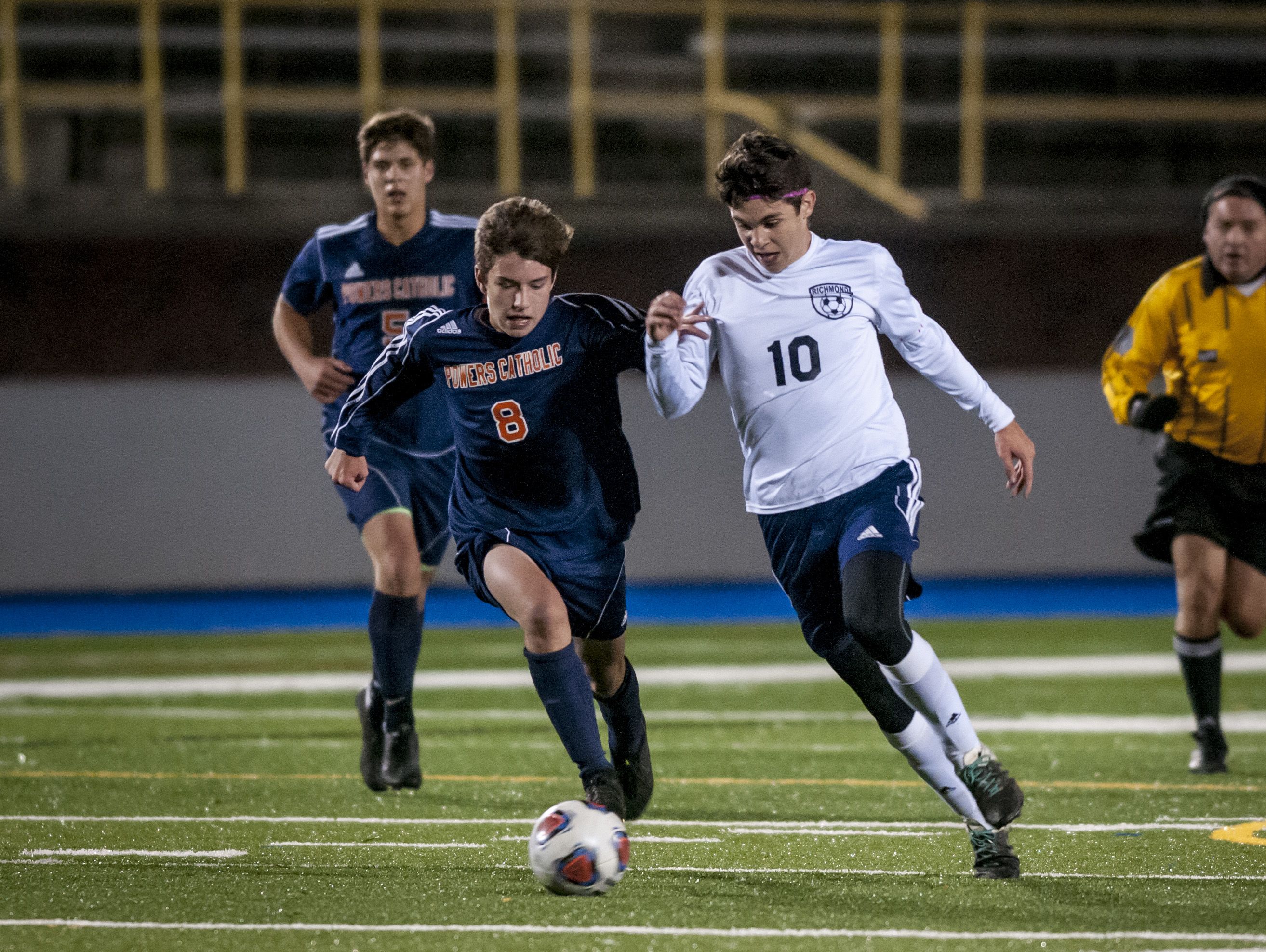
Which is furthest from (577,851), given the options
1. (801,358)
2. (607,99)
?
(607,99)

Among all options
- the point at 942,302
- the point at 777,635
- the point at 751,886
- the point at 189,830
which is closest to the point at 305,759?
the point at 189,830

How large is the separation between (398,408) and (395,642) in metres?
0.84

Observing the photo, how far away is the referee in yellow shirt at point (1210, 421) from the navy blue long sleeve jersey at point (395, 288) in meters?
2.52

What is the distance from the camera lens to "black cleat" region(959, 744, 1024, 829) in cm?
426

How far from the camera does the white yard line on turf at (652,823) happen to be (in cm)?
516

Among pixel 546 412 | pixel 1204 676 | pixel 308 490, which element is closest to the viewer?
pixel 546 412

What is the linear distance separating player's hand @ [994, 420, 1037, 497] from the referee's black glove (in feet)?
6.67

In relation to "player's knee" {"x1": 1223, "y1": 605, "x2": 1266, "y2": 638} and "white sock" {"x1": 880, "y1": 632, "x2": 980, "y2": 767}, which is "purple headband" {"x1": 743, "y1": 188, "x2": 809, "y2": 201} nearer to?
"white sock" {"x1": 880, "y1": 632, "x2": 980, "y2": 767}

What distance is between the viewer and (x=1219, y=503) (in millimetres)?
6395

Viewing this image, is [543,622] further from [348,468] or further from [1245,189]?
[1245,189]

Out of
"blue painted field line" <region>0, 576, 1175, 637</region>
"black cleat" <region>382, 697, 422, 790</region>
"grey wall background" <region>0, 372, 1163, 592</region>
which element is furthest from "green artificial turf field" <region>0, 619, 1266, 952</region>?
"grey wall background" <region>0, 372, 1163, 592</region>

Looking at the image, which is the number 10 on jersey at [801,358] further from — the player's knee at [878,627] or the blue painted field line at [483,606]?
the blue painted field line at [483,606]

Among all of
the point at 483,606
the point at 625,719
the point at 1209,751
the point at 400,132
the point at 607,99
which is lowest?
the point at 483,606

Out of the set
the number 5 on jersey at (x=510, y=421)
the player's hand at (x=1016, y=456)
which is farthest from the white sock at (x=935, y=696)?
the number 5 on jersey at (x=510, y=421)
